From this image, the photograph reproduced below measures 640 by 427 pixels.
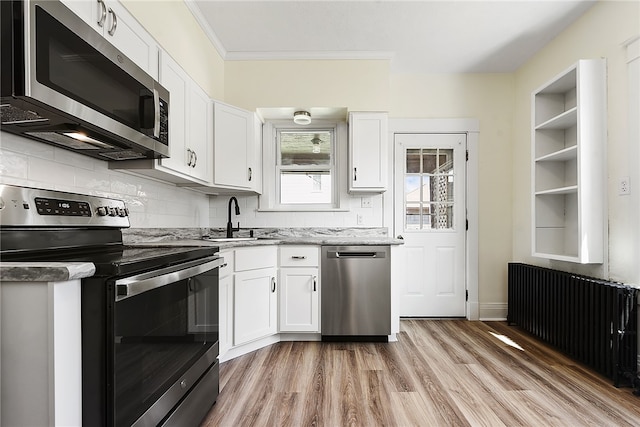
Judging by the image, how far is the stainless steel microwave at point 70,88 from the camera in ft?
3.46

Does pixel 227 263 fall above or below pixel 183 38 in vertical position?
below

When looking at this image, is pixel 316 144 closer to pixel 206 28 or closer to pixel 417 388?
pixel 206 28

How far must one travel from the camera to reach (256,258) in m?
2.79

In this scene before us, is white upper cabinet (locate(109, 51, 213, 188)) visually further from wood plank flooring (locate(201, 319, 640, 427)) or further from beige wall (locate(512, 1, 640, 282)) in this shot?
beige wall (locate(512, 1, 640, 282))

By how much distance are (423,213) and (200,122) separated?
8.04 feet

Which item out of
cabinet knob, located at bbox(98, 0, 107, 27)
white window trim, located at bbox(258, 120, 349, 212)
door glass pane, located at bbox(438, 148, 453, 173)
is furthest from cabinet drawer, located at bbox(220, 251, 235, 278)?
door glass pane, located at bbox(438, 148, 453, 173)

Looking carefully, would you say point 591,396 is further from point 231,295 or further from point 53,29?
point 53,29

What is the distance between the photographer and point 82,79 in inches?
51.7

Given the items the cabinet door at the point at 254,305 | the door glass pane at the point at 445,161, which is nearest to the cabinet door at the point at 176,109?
the cabinet door at the point at 254,305

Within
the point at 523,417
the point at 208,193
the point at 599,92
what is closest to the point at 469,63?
the point at 599,92

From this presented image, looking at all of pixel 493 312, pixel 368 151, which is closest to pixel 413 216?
pixel 368 151

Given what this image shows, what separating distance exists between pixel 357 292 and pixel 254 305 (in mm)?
873

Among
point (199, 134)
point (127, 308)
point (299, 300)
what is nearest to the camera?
A: point (127, 308)

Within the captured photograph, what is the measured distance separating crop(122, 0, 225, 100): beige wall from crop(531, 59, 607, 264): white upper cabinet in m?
2.82
